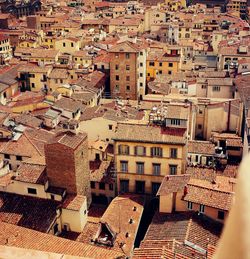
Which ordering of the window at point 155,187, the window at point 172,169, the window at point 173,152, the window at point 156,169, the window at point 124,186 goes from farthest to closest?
the window at point 124,186 < the window at point 155,187 < the window at point 156,169 < the window at point 172,169 < the window at point 173,152

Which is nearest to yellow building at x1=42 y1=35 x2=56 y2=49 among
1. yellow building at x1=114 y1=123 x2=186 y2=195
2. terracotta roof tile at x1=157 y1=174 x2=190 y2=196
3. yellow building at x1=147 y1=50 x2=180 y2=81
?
yellow building at x1=147 y1=50 x2=180 y2=81

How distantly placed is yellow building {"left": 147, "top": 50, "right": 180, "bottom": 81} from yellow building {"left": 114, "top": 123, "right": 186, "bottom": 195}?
27225 millimetres

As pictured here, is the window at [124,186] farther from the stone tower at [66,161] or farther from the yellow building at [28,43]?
the yellow building at [28,43]

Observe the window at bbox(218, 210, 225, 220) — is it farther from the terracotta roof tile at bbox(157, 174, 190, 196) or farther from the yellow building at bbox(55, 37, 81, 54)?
the yellow building at bbox(55, 37, 81, 54)

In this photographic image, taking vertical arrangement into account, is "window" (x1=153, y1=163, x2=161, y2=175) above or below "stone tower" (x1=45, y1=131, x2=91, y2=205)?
below

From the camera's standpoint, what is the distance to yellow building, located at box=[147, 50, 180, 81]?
56.1 m

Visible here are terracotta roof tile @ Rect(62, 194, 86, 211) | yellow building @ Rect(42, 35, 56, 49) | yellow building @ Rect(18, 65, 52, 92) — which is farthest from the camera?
yellow building @ Rect(42, 35, 56, 49)

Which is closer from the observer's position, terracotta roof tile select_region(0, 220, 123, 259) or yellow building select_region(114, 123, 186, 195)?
terracotta roof tile select_region(0, 220, 123, 259)

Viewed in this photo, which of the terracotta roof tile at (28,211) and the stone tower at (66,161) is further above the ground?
the stone tower at (66,161)

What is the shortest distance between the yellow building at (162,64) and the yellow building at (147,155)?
27225 millimetres

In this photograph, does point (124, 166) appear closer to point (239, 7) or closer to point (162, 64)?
point (162, 64)

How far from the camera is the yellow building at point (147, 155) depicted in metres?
29.6

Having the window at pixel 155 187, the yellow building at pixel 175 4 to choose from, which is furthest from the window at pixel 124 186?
the yellow building at pixel 175 4

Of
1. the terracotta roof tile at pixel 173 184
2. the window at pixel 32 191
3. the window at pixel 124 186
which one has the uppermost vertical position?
the terracotta roof tile at pixel 173 184
